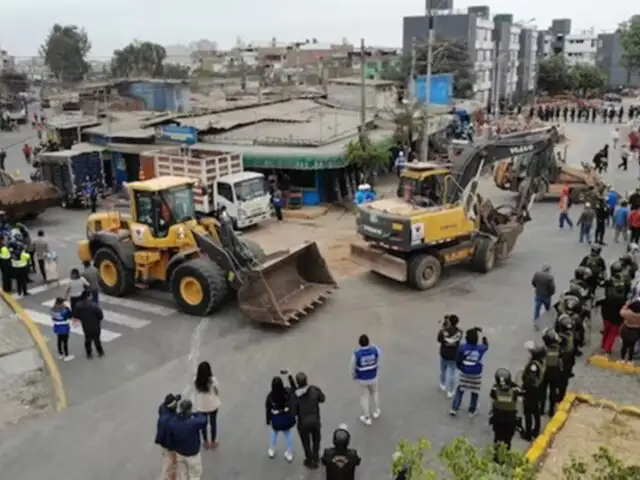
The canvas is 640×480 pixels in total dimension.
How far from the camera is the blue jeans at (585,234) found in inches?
780

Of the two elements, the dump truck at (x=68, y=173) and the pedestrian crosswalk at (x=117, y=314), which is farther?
the dump truck at (x=68, y=173)

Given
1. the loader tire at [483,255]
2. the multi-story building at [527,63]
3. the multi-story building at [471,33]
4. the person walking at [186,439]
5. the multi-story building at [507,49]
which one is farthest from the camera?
the multi-story building at [527,63]

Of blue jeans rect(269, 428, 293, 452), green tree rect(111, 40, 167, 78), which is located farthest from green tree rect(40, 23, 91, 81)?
blue jeans rect(269, 428, 293, 452)

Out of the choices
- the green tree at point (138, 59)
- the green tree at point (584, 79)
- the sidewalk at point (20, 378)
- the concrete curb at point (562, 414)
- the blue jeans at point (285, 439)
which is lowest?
the sidewalk at point (20, 378)

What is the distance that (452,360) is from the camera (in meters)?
10.7

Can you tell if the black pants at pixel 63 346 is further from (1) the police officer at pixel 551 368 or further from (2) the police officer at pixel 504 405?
(1) the police officer at pixel 551 368

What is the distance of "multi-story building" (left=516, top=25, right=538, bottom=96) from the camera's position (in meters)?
80.2

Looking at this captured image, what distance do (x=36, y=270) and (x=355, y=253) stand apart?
828 cm

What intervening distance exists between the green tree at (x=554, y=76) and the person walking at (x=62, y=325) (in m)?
76.1

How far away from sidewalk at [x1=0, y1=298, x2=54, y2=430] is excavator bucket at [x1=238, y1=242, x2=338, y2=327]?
391cm

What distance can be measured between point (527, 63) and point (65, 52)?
6436cm

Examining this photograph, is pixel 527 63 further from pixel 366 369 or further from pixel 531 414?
pixel 366 369

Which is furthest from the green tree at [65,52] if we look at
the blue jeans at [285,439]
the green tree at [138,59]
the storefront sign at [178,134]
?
the blue jeans at [285,439]

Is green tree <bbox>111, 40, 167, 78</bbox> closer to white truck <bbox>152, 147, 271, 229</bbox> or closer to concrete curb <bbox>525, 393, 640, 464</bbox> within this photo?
white truck <bbox>152, 147, 271, 229</bbox>
